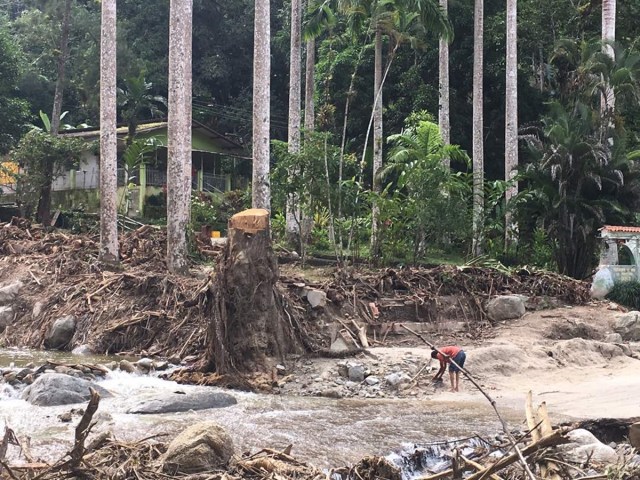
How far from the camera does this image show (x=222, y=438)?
768cm

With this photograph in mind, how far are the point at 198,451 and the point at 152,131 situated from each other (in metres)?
28.0

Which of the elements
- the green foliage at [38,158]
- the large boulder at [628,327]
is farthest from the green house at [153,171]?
the large boulder at [628,327]

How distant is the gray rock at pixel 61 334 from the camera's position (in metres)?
17.1

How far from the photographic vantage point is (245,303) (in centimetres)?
1374

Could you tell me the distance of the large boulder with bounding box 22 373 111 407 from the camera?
11328 millimetres

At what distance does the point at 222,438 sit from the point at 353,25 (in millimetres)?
19153

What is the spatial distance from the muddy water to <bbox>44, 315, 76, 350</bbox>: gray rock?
15.3 ft

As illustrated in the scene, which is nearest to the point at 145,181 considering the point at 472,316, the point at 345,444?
the point at 472,316

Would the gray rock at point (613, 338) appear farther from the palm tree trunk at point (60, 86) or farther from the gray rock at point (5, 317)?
the palm tree trunk at point (60, 86)

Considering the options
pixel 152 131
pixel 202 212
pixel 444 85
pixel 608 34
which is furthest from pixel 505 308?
pixel 152 131

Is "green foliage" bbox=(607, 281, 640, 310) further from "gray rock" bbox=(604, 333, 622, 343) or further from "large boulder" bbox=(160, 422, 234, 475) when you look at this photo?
"large boulder" bbox=(160, 422, 234, 475)

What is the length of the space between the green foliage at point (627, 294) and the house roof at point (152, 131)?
826 inches

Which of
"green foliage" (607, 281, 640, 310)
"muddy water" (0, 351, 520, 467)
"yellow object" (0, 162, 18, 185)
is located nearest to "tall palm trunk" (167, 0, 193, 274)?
"muddy water" (0, 351, 520, 467)

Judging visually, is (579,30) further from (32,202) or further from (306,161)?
(32,202)
